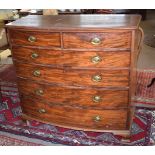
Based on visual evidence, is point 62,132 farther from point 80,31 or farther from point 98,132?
point 80,31

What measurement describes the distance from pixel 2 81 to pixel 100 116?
78.8 inches

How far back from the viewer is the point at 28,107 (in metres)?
2.59

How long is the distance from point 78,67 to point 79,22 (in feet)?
1.29

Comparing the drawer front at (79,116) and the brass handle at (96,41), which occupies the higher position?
the brass handle at (96,41)

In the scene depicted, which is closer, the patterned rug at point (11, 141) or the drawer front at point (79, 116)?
the drawer front at point (79, 116)

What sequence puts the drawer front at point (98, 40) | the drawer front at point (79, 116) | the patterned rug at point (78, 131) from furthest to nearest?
1. the patterned rug at point (78, 131)
2. the drawer front at point (79, 116)
3. the drawer front at point (98, 40)

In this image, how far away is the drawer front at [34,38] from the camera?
2.03 meters

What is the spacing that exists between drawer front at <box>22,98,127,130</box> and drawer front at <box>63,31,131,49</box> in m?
0.65

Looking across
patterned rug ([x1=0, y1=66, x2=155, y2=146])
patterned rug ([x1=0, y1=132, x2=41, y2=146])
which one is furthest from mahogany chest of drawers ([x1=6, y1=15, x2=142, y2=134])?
patterned rug ([x1=0, y1=132, x2=41, y2=146])

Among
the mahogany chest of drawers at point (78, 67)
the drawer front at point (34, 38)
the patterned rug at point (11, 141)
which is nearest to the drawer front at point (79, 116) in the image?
the mahogany chest of drawers at point (78, 67)

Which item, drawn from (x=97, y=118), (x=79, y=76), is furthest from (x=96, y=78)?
(x=97, y=118)

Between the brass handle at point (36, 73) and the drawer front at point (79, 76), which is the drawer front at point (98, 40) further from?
the brass handle at point (36, 73)

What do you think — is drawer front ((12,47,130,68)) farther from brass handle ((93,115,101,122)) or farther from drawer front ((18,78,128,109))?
brass handle ((93,115,101,122))

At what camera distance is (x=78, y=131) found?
2.56 meters
